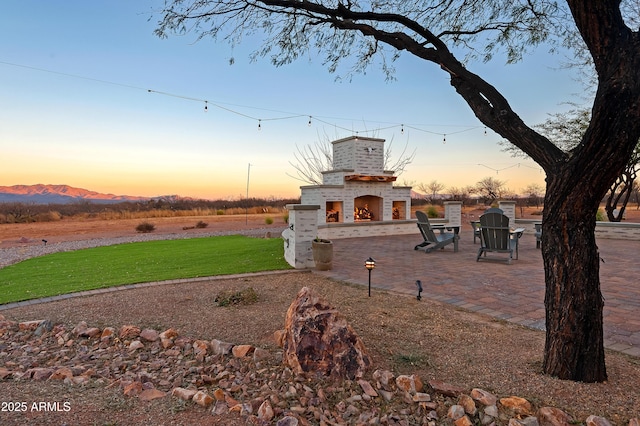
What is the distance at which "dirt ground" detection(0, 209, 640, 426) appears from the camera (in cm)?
191

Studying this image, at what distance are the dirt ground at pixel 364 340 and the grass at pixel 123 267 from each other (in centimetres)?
78

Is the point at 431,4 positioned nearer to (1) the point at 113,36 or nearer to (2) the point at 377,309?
(2) the point at 377,309

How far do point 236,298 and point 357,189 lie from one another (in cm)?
839

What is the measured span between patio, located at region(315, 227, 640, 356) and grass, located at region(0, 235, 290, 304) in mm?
1907

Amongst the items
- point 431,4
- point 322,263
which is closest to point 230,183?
point 322,263

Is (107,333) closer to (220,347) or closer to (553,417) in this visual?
(220,347)

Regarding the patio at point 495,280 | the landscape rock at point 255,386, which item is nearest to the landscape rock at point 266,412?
the landscape rock at point 255,386

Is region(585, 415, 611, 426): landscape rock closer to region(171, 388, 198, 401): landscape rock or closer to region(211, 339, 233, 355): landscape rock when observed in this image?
region(171, 388, 198, 401): landscape rock

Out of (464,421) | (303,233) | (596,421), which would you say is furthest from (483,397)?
(303,233)

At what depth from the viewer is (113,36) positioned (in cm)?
773

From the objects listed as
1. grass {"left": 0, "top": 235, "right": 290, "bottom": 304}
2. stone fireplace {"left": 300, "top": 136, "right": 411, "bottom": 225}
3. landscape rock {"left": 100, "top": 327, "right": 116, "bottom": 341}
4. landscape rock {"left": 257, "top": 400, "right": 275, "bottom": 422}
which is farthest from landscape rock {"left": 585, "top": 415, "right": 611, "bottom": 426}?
stone fireplace {"left": 300, "top": 136, "right": 411, "bottom": 225}

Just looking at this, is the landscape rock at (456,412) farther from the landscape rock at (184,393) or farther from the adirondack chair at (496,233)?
the adirondack chair at (496,233)

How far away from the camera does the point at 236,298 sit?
13.4ft

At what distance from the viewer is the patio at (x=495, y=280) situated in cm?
340
